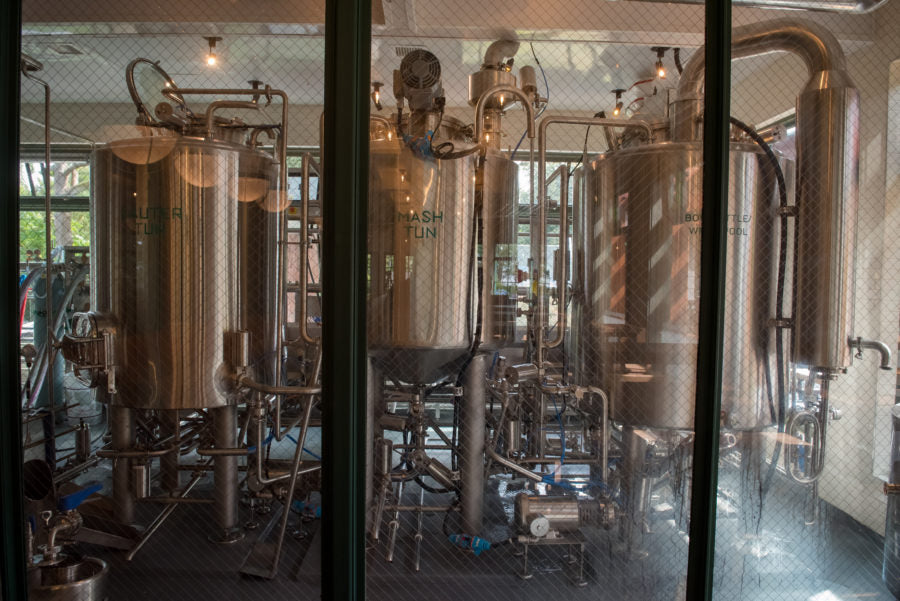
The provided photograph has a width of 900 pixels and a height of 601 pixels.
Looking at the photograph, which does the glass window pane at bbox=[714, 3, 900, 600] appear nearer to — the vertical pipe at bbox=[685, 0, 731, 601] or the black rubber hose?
the black rubber hose

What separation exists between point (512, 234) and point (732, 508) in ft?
5.41

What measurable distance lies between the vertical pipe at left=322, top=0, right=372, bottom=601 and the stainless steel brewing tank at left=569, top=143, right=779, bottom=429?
1.23 m

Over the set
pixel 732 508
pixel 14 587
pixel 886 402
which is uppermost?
pixel 886 402

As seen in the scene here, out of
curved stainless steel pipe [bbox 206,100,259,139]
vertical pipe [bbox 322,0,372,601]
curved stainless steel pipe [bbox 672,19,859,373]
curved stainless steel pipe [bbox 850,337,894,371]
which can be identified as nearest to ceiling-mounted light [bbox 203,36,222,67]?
curved stainless steel pipe [bbox 206,100,259,139]

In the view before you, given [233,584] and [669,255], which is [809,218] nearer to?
[669,255]

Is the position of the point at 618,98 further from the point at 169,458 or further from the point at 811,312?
the point at 169,458

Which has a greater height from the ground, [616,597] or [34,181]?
[34,181]

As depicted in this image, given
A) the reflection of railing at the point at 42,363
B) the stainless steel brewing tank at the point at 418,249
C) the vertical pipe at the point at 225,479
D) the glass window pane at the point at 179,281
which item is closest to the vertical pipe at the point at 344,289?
the glass window pane at the point at 179,281

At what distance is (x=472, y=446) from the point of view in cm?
256

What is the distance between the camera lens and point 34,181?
1.99m

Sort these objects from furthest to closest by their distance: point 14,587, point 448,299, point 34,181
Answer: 1. point 448,299
2. point 34,181
3. point 14,587

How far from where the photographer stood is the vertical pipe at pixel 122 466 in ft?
8.46

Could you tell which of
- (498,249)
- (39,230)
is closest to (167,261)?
(39,230)

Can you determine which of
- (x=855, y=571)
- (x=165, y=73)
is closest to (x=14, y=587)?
(x=165, y=73)
